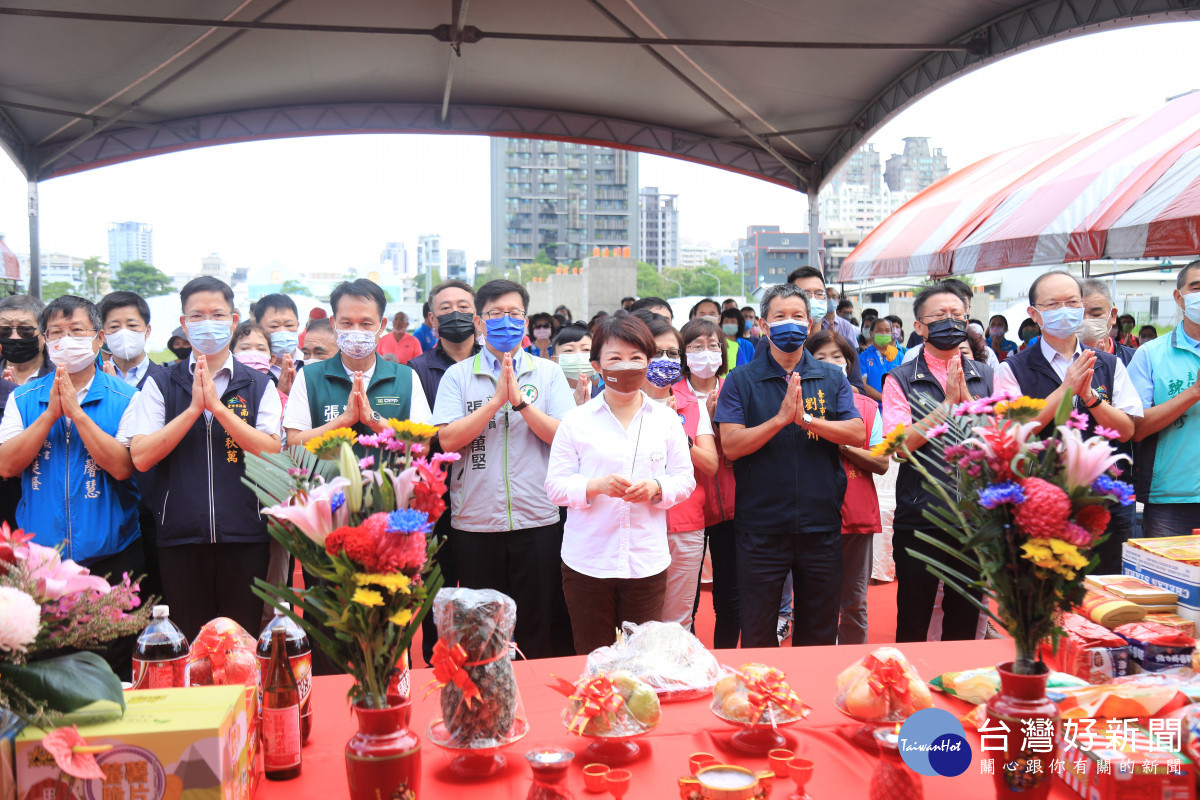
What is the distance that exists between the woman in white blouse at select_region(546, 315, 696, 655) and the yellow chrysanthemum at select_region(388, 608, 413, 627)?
45.3 inches

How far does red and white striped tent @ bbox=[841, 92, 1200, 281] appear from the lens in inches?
209

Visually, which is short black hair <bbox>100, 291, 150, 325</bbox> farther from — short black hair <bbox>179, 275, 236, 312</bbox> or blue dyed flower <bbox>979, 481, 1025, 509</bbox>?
blue dyed flower <bbox>979, 481, 1025, 509</bbox>

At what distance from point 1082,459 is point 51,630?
159 centimetres

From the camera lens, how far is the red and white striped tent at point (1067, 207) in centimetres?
530

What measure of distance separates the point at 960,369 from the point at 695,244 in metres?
157

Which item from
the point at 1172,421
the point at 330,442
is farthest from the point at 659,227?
the point at 330,442

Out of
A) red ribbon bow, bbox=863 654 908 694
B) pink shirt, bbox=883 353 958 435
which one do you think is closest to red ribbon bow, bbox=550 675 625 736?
red ribbon bow, bbox=863 654 908 694

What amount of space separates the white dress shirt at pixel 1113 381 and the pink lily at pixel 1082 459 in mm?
1790

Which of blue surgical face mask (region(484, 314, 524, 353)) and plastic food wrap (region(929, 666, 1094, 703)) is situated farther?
blue surgical face mask (region(484, 314, 524, 353))

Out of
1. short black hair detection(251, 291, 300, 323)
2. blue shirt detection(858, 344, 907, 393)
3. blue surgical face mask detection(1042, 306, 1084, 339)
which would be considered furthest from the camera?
blue shirt detection(858, 344, 907, 393)

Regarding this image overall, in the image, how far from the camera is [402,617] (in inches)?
48.8

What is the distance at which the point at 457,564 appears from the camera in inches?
121

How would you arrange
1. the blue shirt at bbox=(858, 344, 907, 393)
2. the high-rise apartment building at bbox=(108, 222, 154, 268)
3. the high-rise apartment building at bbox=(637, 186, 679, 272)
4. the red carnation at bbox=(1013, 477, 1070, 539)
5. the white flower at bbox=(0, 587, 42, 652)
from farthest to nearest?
the high-rise apartment building at bbox=(637, 186, 679, 272)
the high-rise apartment building at bbox=(108, 222, 154, 268)
the blue shirt at bbox=(858, 344, 907, 393)
the red carnation at bbox=(1013, 477, 1070, 539)
the white flower at bbox=(0, 587, 42, 652)

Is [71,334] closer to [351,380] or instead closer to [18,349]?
[18,349]
